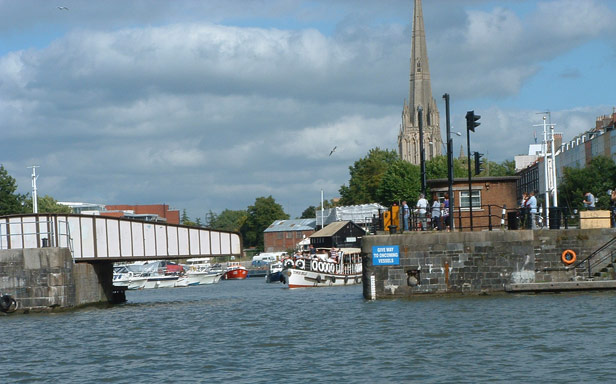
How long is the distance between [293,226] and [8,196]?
8816 centimetres

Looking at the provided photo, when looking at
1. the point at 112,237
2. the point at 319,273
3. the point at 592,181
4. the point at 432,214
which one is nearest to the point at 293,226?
the point at 592,181

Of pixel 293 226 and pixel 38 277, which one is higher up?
pixel 293 226

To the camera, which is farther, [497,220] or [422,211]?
[497,220]

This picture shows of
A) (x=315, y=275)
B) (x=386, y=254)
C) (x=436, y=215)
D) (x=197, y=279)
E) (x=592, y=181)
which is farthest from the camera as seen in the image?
(x=197, y=279)

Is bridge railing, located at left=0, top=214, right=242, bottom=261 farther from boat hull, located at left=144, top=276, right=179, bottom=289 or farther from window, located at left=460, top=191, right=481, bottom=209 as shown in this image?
boat hull, located at left=144, top=276, right=179, bottom=289

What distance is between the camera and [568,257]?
1414 inches

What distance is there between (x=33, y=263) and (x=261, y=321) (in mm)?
10337

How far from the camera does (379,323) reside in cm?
3053

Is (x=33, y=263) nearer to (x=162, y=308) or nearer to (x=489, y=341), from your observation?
(x=162, y=308)

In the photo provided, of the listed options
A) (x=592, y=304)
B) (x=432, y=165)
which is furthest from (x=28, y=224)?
(x=432, y=165)

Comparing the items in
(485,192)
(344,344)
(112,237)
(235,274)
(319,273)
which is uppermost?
(485,192)

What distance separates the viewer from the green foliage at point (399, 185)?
389 ft

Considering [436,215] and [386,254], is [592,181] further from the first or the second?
[386,254]

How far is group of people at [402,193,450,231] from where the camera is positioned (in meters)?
38.2
